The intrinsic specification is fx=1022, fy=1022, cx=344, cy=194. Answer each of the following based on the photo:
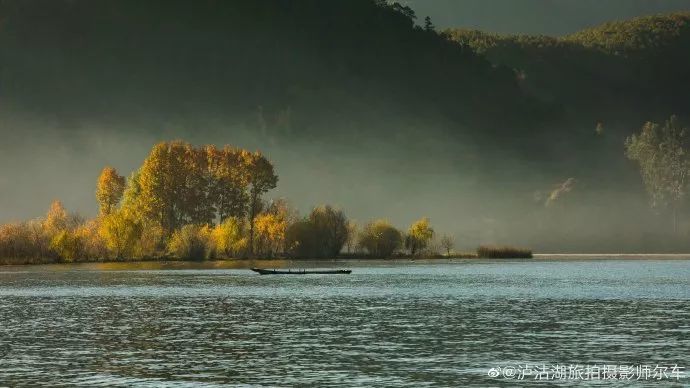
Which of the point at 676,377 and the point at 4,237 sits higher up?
the point at 4,237

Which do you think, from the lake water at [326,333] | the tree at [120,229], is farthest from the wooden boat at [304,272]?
the tree at [120,229]

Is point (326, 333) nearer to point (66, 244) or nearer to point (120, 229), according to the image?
point (120, 229)

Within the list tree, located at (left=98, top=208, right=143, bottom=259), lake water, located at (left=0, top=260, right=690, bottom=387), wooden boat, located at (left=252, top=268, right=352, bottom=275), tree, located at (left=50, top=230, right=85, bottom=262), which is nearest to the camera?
lake water, located at (left=0, top=260, right=690, bottom=387)

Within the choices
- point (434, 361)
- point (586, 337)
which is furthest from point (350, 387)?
point (586, 337)

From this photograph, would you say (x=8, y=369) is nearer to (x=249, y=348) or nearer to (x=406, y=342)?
(x=249, y=348)

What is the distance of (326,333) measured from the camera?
228 ft

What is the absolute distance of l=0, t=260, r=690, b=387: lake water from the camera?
50.6 meters

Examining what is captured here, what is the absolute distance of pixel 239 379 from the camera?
160 ft

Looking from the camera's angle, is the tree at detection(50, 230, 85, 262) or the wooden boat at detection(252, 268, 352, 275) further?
the tree at detection(50, 230, 85, 262)

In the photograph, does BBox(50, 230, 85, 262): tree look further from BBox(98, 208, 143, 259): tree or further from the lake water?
the lake water

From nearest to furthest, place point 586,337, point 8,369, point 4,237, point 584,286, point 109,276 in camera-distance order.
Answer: point 8,369, point 586,337, point 584,286, point 109,276, point 4,237

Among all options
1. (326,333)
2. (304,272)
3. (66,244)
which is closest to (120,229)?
(66,244)

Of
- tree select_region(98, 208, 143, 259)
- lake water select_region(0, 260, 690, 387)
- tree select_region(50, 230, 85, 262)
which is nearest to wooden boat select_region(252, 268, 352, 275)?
lake water select_region(0, 260, 690, 387)

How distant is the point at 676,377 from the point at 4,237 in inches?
6270
